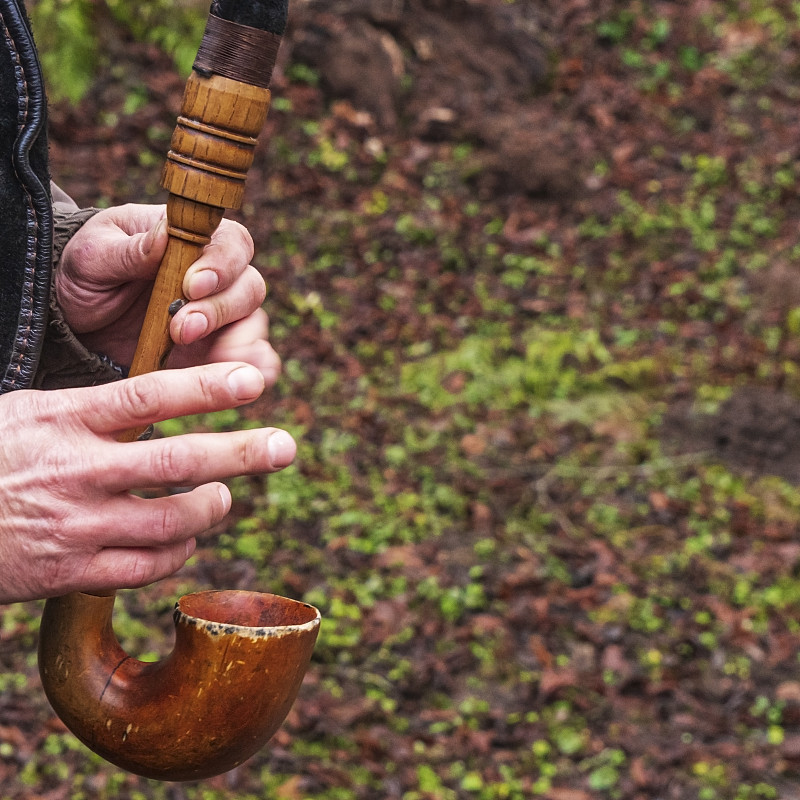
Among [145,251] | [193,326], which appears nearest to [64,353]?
→ [145,251]

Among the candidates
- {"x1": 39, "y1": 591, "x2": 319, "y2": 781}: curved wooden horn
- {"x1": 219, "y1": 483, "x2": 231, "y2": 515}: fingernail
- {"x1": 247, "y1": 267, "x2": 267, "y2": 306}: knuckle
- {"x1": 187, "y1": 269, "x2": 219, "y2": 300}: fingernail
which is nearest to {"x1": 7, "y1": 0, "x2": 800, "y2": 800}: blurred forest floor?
{"x1": 39, "y1": 591, "x2": 319, "y2": 781}: curved wooden horn

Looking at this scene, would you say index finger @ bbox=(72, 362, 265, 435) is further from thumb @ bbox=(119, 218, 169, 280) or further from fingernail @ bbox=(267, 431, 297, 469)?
thumb @ bbox=(119, 218, 169, 280)

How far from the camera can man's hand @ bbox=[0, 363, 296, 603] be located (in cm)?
137

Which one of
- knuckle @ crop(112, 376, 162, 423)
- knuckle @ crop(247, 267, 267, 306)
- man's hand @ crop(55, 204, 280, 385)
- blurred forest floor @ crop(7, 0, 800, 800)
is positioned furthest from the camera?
blurred forest floor @ crop(7, 0, 800, 800)

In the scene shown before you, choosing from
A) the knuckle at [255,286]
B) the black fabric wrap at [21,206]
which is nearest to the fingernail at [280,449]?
the knuckle at [255,286]

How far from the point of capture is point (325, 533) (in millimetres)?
4742

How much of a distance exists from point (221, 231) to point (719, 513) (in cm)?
395

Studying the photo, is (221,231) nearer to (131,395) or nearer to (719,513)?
(131,395)

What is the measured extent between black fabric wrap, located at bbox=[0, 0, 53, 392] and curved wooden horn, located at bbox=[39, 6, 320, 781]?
0.66 ft

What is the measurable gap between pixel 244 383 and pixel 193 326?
0.18 m

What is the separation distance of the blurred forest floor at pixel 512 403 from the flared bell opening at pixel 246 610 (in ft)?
7.14

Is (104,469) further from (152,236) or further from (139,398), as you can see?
(152,236)

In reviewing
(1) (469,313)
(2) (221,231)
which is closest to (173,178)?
(2) (221,231)

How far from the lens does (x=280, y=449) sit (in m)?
1.44
